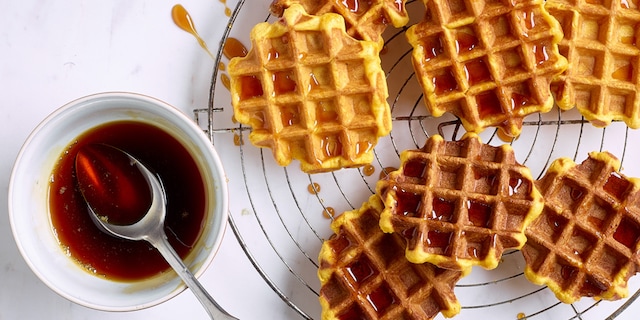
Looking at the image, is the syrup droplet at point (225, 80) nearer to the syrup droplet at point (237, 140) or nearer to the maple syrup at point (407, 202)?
the syrup droplet at point (237, 140)

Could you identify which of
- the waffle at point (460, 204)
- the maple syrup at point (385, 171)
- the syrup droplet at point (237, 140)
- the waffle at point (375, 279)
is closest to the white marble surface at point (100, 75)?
the syrup droplet at point (237, 140)

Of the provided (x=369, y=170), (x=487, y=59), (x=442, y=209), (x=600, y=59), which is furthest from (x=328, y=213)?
(x=600, y=59)

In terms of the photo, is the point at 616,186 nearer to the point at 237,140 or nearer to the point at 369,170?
the point at 369,170

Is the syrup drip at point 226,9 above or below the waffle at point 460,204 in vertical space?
above

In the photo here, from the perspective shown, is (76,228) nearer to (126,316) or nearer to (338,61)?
(126,316)

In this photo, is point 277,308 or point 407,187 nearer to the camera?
point 407,187

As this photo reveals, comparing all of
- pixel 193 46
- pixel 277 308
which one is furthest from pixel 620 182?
pixel 193 46

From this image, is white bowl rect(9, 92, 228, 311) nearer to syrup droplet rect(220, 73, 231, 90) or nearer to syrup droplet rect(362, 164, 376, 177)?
syrup droplet rect(220, 73, 231, 90)

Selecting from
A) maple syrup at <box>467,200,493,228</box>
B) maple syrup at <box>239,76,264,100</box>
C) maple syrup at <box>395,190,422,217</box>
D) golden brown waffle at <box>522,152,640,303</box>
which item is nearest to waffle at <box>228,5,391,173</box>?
maple syrup at <box>239,76,264,100</box>
